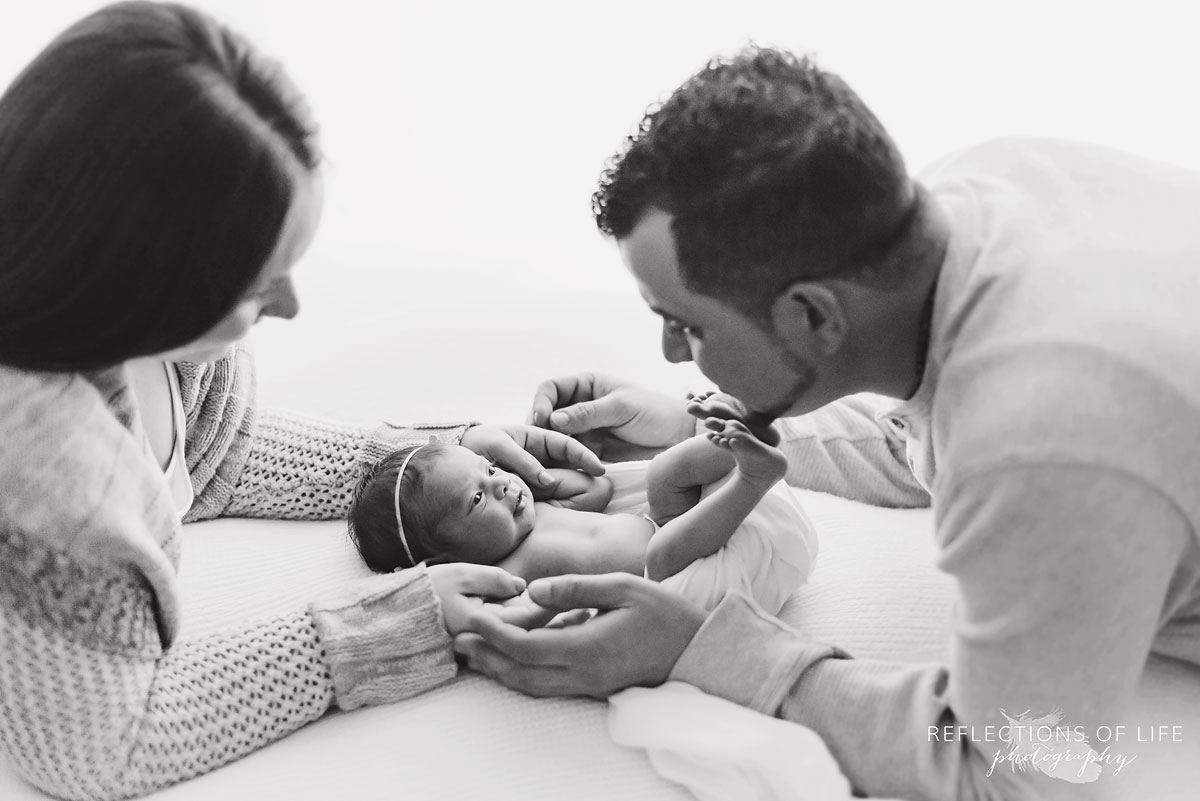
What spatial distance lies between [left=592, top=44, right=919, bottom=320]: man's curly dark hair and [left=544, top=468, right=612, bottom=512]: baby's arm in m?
0.57

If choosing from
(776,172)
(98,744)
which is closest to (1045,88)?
(776,172)

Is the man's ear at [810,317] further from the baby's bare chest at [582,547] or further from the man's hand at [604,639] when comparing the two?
the baby's bare chest at [582,547]

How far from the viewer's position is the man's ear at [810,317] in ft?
3.36

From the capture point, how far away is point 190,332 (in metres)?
0.96

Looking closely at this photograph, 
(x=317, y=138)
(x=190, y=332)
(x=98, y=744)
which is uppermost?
(x=317, y=138)

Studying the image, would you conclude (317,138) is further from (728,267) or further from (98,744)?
(98,744)

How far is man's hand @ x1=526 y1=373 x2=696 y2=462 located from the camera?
5.29 ft

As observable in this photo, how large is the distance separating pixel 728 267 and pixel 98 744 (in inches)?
29.2

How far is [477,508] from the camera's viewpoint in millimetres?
1438

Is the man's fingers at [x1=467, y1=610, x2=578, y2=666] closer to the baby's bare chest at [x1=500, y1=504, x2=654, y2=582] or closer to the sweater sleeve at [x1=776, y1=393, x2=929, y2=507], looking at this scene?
the baby's bare chest at [x1=500, y1=504, x2=654, y2=582]

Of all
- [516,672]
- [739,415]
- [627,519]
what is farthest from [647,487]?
[516,672]

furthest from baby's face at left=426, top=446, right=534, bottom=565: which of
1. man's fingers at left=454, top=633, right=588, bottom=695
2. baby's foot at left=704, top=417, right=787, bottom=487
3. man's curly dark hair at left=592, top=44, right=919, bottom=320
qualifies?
man's curly dark hair at left=592, top=44, right=919, bottom=320

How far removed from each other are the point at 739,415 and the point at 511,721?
1.35 feet

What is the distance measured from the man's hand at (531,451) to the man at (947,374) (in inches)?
13.3
